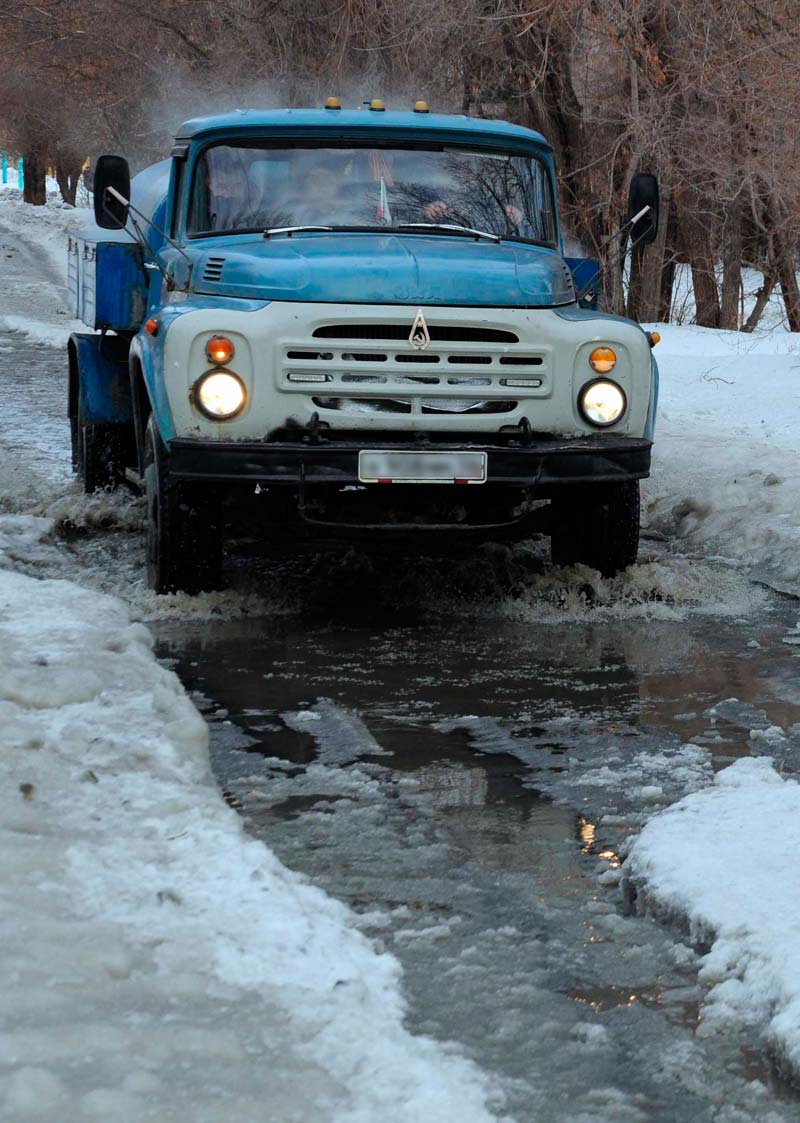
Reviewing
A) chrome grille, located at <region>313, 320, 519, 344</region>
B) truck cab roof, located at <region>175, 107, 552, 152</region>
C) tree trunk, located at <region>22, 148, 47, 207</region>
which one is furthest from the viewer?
tree trunk, located at <region>22, 148, 47, 207</region>

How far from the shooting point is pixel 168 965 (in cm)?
317

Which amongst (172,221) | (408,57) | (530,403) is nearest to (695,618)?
(530,403)

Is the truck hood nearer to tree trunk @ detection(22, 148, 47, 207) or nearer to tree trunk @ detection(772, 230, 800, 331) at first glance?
tree trunk @ detection(772, 230, 800, 331)

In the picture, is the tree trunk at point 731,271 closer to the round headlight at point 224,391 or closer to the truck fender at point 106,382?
the truck fender at point 106,382

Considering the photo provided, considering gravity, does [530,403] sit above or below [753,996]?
above

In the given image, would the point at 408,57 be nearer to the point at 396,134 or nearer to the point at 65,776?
the point at 396,134

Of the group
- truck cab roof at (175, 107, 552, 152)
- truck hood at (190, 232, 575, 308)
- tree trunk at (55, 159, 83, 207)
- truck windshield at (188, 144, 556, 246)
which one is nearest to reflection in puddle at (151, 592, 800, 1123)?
truck hood at (190, 232, 575, 308)

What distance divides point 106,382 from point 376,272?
314 cm

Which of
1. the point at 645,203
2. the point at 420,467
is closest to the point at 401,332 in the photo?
the point at 420,467

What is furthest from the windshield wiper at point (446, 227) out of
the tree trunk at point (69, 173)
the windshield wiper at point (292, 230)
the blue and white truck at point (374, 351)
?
the tree trunk at point (69, 173)

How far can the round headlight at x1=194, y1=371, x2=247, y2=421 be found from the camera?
6.25 metres

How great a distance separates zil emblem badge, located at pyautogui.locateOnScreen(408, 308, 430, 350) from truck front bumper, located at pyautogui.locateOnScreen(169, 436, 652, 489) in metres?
0.38

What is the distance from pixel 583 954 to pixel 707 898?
0.33 metres

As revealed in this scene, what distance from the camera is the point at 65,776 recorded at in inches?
166
